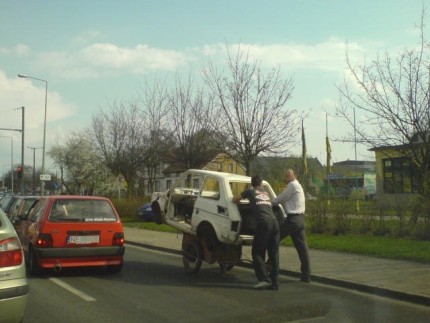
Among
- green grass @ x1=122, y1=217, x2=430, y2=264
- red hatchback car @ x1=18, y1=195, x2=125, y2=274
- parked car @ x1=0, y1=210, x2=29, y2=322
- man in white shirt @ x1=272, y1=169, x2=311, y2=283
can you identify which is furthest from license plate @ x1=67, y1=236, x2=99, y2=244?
green grass @ x1=122, y1=217, x2=430, y2=264

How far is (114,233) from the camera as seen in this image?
32.9ft

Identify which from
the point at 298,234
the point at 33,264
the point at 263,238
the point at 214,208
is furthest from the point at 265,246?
the point at 33,264

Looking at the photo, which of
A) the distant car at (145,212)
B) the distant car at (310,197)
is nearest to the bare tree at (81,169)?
the distant car at (145,212)

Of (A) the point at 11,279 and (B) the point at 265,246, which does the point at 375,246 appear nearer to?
(B) the point at 265,246

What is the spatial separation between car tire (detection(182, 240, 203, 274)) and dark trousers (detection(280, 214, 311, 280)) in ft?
5.67

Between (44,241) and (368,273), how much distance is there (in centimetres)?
599

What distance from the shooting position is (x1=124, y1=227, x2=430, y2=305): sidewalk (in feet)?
26.9

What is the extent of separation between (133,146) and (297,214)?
79.2 feet

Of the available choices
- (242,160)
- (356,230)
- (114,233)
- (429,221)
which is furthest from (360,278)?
(242,160)

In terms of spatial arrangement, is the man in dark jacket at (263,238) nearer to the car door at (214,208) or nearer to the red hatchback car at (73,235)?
the car door at (214,208)

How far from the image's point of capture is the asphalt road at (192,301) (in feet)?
21.9

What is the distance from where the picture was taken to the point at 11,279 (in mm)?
5379

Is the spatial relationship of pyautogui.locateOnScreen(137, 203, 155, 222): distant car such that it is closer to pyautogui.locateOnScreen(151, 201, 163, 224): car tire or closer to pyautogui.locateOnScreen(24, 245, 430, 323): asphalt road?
pyautogui.locateOnScreen(151, 201, 163, 224): car tire

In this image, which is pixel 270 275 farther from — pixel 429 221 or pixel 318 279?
pixel 429 221
